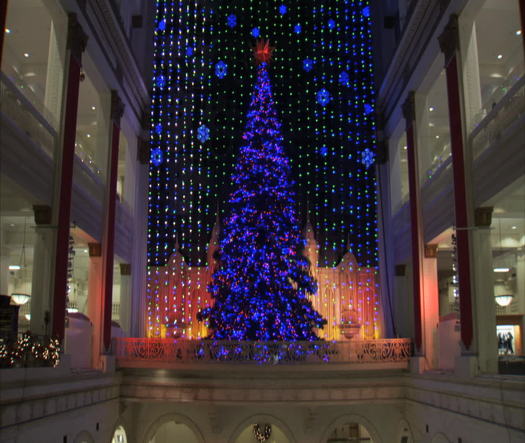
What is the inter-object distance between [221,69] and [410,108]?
24.9ft

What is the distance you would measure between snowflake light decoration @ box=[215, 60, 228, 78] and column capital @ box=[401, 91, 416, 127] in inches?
280

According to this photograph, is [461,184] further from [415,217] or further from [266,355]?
[266,355]

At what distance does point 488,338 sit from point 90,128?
54.9 feet

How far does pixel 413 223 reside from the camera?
60.6 ft

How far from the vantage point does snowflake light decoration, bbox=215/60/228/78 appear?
23.2m

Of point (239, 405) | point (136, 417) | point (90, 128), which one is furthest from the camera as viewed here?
point (90, 128)

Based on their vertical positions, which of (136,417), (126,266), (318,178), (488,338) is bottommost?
(136,417)

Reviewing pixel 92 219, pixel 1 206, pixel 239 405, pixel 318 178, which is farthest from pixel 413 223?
pixel 1 206

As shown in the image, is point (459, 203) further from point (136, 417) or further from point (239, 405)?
point (136, 417)

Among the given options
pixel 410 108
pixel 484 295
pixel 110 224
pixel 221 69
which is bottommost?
pixel 484 295

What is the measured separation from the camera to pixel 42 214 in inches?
533

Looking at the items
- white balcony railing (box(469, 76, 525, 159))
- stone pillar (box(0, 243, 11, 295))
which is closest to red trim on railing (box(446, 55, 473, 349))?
white balcony railing (box(469, 76, 525, 159))

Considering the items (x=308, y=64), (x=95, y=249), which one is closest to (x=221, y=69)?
(x=308, y=64)

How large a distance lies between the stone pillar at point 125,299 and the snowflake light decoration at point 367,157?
8764mm
